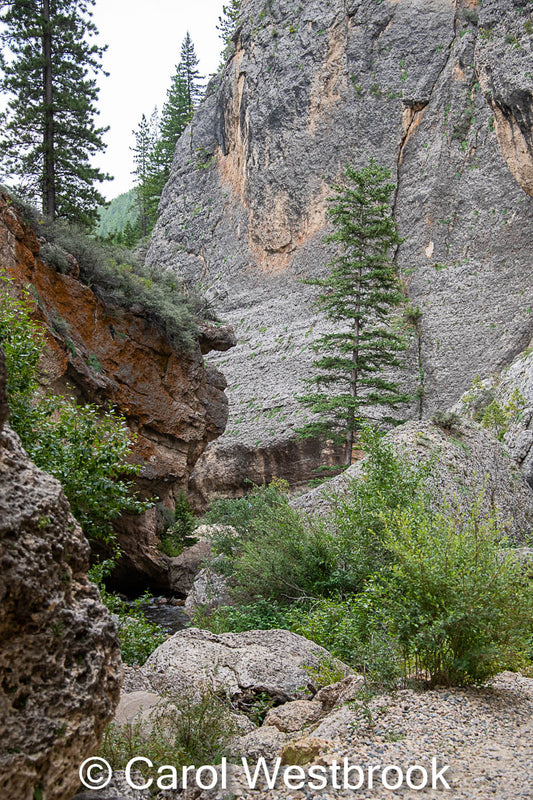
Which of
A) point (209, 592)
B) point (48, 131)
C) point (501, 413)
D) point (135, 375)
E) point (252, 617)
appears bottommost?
point (209, 592)

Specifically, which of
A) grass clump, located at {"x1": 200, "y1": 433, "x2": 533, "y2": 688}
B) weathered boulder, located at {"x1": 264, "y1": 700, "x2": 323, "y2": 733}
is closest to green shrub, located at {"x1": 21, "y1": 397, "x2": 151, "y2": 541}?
weathered boulder, located at {"x1": 264, "y1": 700, "x2": 323, "y2": 733}

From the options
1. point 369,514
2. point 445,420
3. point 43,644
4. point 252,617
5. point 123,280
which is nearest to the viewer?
point 43,644

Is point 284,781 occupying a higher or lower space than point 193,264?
lower

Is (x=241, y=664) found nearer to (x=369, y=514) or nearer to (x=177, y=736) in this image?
(x=177, y=736)

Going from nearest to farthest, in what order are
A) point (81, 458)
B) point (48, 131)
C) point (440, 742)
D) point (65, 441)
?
point (440, 742) → point (81, 458) → point (65, 441) → point (48, 131)

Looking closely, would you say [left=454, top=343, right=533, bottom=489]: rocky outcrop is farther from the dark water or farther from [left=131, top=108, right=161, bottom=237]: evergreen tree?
[left=131, top=108, right=161, bottom=237]: evergreen tree

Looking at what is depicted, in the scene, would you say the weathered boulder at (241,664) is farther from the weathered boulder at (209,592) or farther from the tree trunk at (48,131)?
the tree trunk at (48,131)

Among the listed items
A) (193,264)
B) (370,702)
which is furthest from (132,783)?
(193,264)

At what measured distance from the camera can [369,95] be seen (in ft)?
126

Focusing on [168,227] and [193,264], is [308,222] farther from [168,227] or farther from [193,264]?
[168,227]

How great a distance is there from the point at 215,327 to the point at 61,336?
7068mm

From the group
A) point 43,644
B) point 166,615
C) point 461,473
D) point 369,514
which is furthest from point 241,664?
point 166,615

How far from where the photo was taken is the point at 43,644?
3328mm

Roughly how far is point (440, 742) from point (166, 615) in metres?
12.9
